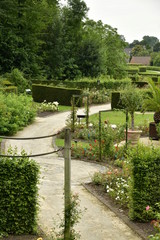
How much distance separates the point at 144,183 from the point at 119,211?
96cm

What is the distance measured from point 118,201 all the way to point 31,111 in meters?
11.5

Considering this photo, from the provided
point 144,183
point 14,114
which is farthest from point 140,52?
point 144,183

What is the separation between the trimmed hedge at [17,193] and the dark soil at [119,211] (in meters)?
1.78

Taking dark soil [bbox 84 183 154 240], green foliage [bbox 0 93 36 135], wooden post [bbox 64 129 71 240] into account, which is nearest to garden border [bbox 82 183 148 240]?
dark soil [bbox 84 183 154 240]

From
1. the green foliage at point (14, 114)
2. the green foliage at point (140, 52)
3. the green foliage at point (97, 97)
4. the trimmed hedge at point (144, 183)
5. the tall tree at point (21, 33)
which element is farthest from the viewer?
the green foliage at point (140, 52)

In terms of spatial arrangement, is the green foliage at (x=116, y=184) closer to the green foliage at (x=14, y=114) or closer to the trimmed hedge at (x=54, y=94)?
the green foliage at (x=14, y=114)

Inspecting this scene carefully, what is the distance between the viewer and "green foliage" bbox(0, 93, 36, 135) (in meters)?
16.7

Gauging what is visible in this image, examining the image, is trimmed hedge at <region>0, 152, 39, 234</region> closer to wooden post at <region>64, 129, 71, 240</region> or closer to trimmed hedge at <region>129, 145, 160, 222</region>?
wooden post at <region>64, 129, 71, 240</region>

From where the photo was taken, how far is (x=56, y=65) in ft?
128

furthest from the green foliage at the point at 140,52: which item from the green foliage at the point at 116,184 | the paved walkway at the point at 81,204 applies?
the green foliage at the point at 116,184

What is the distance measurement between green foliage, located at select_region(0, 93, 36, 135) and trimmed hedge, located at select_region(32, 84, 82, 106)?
18.8ft

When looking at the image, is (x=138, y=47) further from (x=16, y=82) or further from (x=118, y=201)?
(x=118, y=201)

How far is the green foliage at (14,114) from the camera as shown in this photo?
54.9 ft

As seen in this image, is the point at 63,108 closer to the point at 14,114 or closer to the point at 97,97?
the point at 97,97
